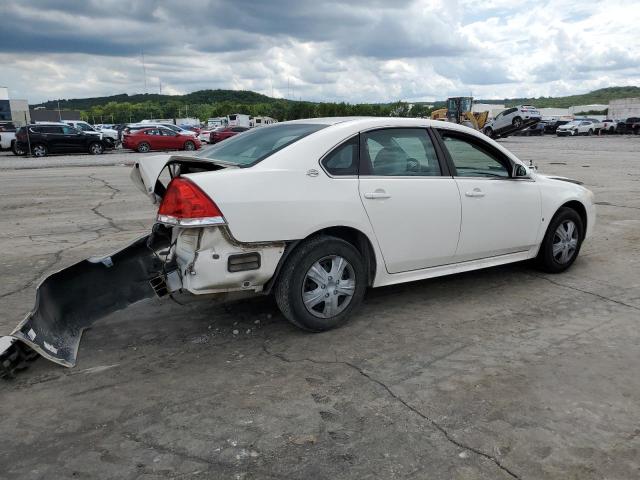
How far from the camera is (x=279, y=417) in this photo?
Answer: 9.77 feet

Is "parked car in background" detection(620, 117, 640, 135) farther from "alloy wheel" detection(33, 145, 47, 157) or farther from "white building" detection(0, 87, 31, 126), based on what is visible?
"white building" detection(0, 87, 31, 126)

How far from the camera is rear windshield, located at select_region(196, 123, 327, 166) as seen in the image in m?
4.04

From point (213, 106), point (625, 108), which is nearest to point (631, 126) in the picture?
point (625, 108)

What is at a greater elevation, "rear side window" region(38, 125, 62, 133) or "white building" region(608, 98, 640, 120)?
"white building" region(608, 98, 640, 120)

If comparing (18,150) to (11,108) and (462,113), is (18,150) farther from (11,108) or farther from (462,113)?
(11,108)

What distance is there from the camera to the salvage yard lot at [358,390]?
2.62m

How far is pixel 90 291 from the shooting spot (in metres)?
4.05

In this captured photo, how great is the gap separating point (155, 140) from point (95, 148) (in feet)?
10.6

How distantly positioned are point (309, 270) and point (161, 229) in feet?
4.17

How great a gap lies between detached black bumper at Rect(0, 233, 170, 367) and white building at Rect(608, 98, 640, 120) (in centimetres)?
7423

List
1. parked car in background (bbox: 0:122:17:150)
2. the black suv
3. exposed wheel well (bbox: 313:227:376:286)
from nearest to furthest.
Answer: exposed wheel well (bbox: 313:227:376:286)
the black suv
parked car in background (bbox: 0:122:17:150)

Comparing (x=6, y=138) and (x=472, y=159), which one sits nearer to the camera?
(x=472, y=159)

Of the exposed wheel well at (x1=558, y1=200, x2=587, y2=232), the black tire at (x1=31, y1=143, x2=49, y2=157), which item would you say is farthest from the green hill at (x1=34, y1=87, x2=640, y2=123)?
the exposed wheel well at (x1=558, y1=200, x2=587, y2=232)

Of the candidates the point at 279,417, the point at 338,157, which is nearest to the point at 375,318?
the point at 338,157
